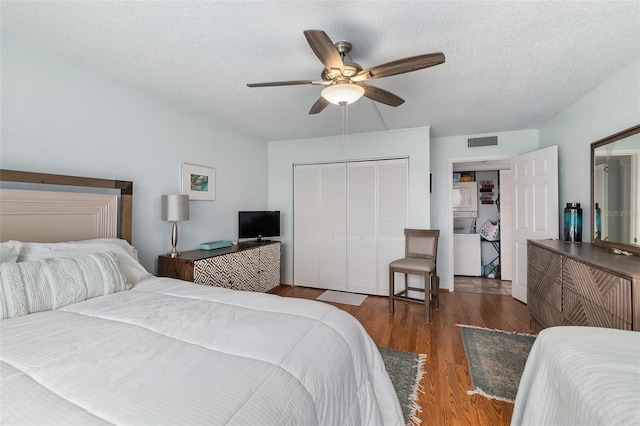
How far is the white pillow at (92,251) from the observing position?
1.75 m

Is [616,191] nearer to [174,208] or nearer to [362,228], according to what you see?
[362,228]

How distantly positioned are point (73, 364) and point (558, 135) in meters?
4.65

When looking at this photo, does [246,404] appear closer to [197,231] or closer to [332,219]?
[197,231]

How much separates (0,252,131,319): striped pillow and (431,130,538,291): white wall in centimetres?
403

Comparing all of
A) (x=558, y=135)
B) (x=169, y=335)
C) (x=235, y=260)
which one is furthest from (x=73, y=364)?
(x=558, y=135)

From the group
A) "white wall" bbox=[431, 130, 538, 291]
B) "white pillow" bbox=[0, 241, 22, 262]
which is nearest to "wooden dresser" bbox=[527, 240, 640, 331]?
"white wall" bbox=[431, 130, 538, 291]

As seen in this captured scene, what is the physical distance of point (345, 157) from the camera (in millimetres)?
4281

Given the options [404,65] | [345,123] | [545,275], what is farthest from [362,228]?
[404,65]

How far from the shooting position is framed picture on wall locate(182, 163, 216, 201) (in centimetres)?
319

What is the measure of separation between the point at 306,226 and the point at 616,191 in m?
3.52

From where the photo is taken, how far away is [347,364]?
48.6 inches

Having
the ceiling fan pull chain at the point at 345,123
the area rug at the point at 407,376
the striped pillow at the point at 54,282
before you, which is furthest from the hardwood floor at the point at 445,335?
the ceiling fan pull chain at the point at 345,123

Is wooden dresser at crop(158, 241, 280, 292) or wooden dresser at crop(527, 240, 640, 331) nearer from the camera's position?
wooden dresser at crop(527, 240, 640, 331)

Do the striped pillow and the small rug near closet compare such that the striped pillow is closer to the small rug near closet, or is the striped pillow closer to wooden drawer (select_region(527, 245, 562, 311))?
the small rug near closet
